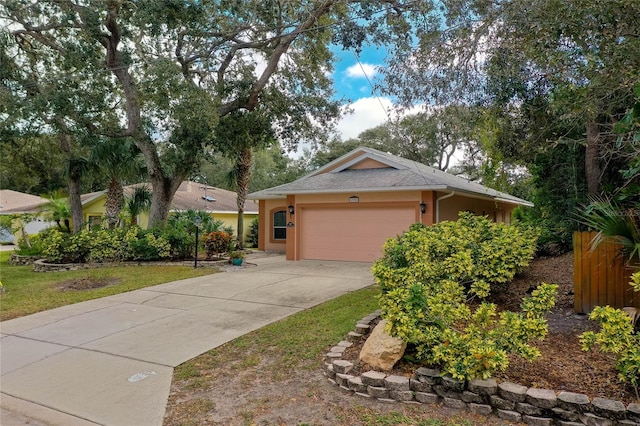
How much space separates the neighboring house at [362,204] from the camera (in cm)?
1238

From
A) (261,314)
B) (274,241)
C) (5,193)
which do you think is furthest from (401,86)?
(5,193)

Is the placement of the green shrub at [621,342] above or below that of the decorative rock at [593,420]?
above

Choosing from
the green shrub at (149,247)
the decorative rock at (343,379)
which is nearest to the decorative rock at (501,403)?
the decorative rock at (343,379)

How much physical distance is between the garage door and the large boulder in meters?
8.77

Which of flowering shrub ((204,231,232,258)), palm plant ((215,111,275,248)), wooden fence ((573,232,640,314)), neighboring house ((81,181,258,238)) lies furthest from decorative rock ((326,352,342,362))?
neighboring house ((81,181,258,238))

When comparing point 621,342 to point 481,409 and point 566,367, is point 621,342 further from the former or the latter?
point 481,409

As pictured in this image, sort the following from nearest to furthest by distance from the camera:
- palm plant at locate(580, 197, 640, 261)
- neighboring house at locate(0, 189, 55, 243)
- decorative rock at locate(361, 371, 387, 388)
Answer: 1. decorative rock at locate(361, 371, 387, 388)
2. palm plant at locate(580, 197, 640, 261)
3. neighboring house at locate(0, 189, 55, 243)

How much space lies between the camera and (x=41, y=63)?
14.8m

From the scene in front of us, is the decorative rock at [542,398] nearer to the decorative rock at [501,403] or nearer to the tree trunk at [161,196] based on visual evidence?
the decorative rock at [501,403]

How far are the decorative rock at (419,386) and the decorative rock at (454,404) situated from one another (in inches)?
5.9

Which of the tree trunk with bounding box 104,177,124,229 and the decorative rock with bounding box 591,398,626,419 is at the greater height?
the tree trunk with bounding box 104,177,124,229

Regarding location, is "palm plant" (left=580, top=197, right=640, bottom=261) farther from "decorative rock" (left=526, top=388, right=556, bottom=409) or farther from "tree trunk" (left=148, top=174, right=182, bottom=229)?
"tree trunk" (left=148, top=174, right=182, bottom=229)

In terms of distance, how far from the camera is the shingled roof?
→ 482 inches

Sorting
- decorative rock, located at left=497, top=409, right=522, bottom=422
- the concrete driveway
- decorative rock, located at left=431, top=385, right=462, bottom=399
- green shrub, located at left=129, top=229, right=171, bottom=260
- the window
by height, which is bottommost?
the concrete driveway
